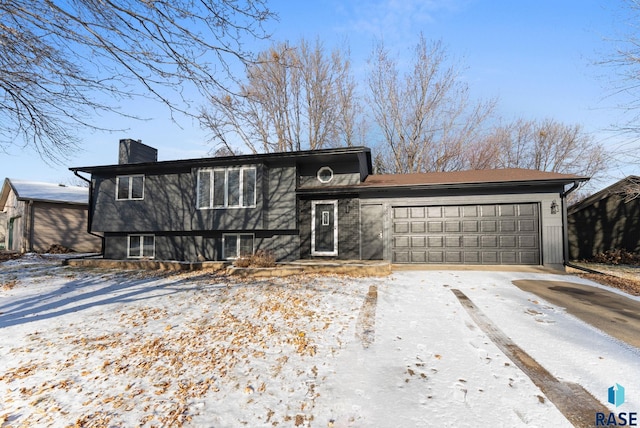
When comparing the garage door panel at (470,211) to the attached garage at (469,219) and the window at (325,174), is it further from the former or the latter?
the window at (325,174)

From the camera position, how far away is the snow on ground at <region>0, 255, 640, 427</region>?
2.68 meters

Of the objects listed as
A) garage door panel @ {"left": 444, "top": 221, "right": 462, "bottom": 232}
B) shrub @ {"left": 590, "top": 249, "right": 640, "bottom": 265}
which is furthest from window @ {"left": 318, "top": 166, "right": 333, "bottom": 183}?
shrub @ {"left": 590, "top": 249, "right": 640, "bottom": 265}

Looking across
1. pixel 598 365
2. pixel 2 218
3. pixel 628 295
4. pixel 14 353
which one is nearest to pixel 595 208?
pixel 628 295

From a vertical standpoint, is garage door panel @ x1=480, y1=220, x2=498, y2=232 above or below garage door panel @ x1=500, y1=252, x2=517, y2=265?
above

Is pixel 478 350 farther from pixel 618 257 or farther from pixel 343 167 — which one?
pixel 618 257

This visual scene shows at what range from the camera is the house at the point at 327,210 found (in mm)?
10000

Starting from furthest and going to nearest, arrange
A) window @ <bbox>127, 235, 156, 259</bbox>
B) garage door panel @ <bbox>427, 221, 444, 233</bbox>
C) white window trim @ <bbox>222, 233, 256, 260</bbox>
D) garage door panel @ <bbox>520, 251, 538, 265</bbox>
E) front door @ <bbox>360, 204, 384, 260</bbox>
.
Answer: window @ <bbox>127, 235, 156, 259</bbox>
white window trim @ <bbox>222, 233, 256, 260</bbox>
front door @ <bbox>360, 204, 384, 260</bbox>
garage door panel @ <bbox>427, 221, 444, 233</bbox>
garage door panel @ <bbox>520, 251, 538, 265</bbox>

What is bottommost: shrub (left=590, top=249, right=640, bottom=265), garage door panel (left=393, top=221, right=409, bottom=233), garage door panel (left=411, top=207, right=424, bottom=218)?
shrub (left=590, top=249, right=640, bottom=265)

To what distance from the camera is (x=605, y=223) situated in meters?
11.9

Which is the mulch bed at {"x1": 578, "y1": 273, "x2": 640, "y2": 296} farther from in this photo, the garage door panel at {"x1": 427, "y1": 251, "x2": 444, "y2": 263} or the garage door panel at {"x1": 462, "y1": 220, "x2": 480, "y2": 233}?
the garage door panel at {"x1": 427, "y1": 251, "x2": 444, "y2": 263}

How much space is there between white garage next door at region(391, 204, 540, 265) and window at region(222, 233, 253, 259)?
582 centimetres

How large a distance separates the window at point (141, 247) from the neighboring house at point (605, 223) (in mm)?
18521

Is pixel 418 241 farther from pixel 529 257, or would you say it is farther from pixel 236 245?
pixel 236 245

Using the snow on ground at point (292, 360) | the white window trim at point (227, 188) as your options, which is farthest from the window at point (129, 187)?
the snow on ground at point (292, 360)
